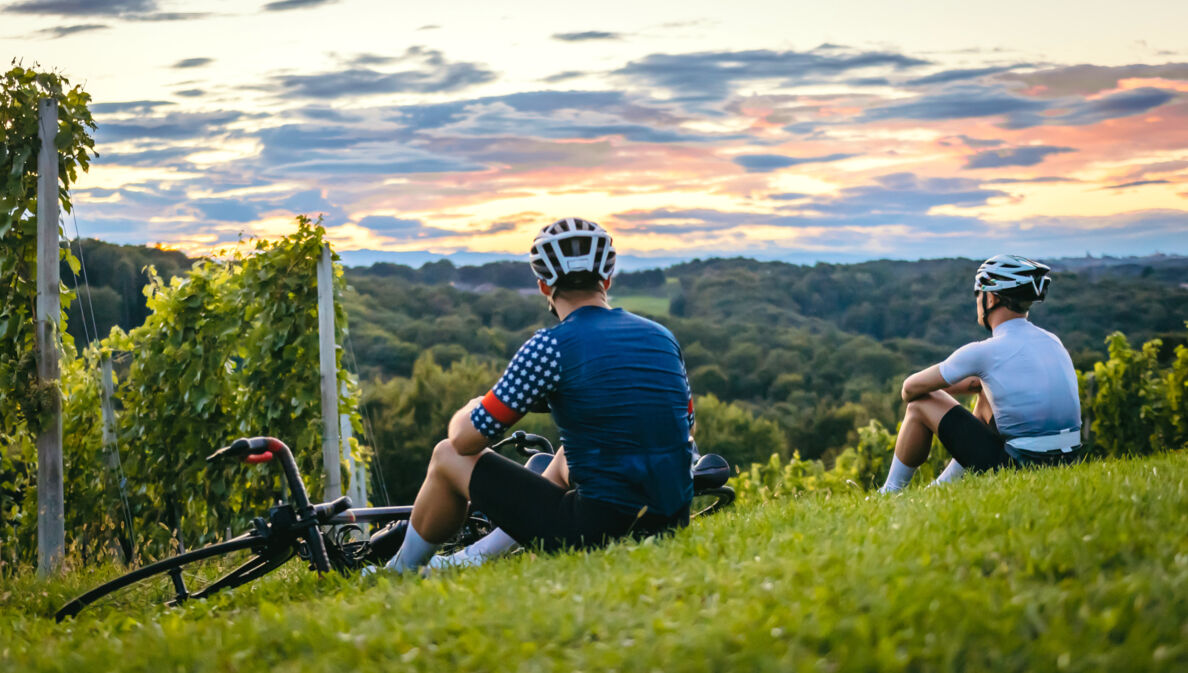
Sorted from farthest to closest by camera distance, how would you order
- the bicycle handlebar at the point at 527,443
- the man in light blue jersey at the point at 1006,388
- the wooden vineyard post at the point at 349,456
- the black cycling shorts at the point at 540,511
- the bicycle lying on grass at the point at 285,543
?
1. the wooden vineyard post at the point at 349,456
2. the man in light blue jersey at the point at 1006,388
3. the bicycle handlebar at the point at 527,443
4. the bicycle lying on grass at the point at 285,543
5. the black cycling shorts at the point at 540,511

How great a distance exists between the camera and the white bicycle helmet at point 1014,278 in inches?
232

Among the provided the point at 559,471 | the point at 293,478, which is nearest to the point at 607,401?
the point at 559,471

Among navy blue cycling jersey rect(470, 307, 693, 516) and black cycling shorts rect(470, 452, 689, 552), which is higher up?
navy blue cycling jersey rect(470, 307, 693, 516)

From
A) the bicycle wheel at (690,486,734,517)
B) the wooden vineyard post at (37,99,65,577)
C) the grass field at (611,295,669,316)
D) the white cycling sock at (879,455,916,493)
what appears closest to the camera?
the bicycle wheel at (690,486,734,517)

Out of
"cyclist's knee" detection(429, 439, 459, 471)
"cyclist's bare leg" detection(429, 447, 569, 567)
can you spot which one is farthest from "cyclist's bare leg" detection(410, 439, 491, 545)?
"cyclist's bare leg" detection(429, 447, 569, 567)

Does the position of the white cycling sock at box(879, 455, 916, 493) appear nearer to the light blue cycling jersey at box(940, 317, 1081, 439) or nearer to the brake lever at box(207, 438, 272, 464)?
the light blue cycling jersey at box(940, 317, 1081, 439)

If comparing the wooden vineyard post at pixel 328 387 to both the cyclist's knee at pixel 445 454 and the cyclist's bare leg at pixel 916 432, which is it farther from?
the cyclist's bare leg at pixel 916 432

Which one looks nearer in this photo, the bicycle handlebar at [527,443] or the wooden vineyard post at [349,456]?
the bicycle handlebar at [527,443]

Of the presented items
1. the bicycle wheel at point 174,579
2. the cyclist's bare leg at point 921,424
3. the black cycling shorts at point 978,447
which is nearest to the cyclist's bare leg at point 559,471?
the bicycle wheel at point 174,579

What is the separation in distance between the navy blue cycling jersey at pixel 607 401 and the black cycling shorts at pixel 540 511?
0.30 feet

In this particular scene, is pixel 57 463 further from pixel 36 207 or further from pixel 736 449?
pixel 736 449

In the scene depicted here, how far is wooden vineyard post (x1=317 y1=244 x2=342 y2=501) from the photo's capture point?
28.4ft

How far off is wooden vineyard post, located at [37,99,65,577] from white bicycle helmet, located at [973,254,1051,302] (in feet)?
22.7

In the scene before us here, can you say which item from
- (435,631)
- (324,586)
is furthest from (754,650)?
(324,586)
